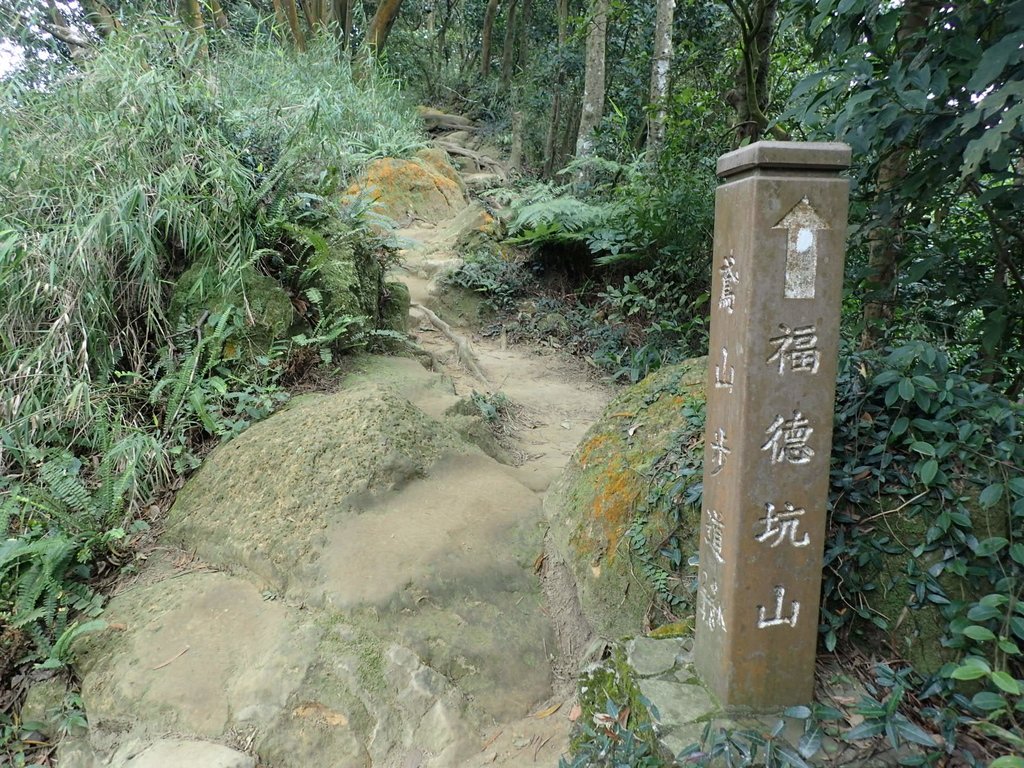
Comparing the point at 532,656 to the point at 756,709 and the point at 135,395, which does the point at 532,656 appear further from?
the point at 135,395

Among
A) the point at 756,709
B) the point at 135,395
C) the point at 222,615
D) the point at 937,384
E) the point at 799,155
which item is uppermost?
the point at 799,155

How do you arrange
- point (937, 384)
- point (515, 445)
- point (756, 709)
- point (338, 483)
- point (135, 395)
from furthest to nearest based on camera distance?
point (515, 445) < point (135, 395) < point (338, 483) < point (937, 384) < point (756, 709)

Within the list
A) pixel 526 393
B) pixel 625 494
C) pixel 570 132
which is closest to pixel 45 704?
pixel 625 494

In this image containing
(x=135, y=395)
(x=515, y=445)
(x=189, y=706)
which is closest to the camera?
(x=189, y=706)

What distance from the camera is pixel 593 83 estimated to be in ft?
26.7

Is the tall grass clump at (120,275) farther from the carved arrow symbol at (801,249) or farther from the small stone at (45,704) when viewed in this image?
the carved arrow symbol at (801,249)

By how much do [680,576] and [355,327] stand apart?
3.06m

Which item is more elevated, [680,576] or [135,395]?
[135,395]

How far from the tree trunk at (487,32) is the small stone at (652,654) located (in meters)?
16.8

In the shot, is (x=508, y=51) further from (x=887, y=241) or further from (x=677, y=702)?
(x=677, y=702)

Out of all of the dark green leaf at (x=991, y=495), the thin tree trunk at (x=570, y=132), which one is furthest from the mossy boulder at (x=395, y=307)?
the thin tree trunk at (x=570, y=132)

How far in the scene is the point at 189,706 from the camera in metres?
2.59

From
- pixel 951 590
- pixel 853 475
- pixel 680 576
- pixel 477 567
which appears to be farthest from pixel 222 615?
pixel 951 590

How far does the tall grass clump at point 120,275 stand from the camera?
3.34 metres
